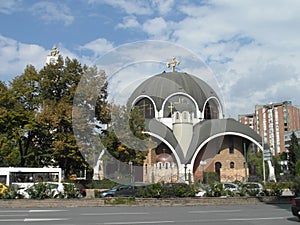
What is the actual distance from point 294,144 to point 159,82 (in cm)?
2482

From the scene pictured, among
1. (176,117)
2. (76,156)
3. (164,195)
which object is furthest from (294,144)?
(164,195)

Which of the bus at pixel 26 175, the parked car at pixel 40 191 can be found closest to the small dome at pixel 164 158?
the bus at pixel 26 175

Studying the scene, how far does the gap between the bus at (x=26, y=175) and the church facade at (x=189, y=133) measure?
14.7 metres

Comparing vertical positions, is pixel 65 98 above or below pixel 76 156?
above

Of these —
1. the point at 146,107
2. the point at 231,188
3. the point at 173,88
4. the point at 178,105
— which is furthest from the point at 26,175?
the point at 173,88

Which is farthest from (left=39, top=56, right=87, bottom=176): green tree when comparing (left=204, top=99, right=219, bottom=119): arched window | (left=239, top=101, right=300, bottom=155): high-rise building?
(left=239, top=101, right=300, bottom=155): high-rise building

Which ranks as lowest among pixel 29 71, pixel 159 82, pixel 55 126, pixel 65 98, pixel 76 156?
pixel 76 156

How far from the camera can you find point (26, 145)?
32312mm

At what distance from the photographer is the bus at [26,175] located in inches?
1093

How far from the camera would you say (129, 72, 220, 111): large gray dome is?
58.6 m

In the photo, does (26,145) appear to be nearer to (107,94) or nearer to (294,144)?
(107,94)

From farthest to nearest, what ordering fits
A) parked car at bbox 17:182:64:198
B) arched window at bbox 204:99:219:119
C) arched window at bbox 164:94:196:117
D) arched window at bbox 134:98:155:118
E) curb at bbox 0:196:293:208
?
1. arched window at bbox 204:99:219:119
2. arched window at bbox 134:98:155:118
3. arched window at bbox 164:94:196:117
4. parked car at bbox 17:182:64:198
5. curb at bbox 0:196:293:208

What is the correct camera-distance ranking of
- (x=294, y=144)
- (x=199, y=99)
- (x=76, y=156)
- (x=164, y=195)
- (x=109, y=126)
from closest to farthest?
(x=164, y=195) < (x=76, y=156) < (x=109, y=126) < (x=199, y=99) < (x=294, y=144)

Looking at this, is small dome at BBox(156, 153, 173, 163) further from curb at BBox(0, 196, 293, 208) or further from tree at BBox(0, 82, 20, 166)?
curb at BBox(0, 196, 293, 208)
